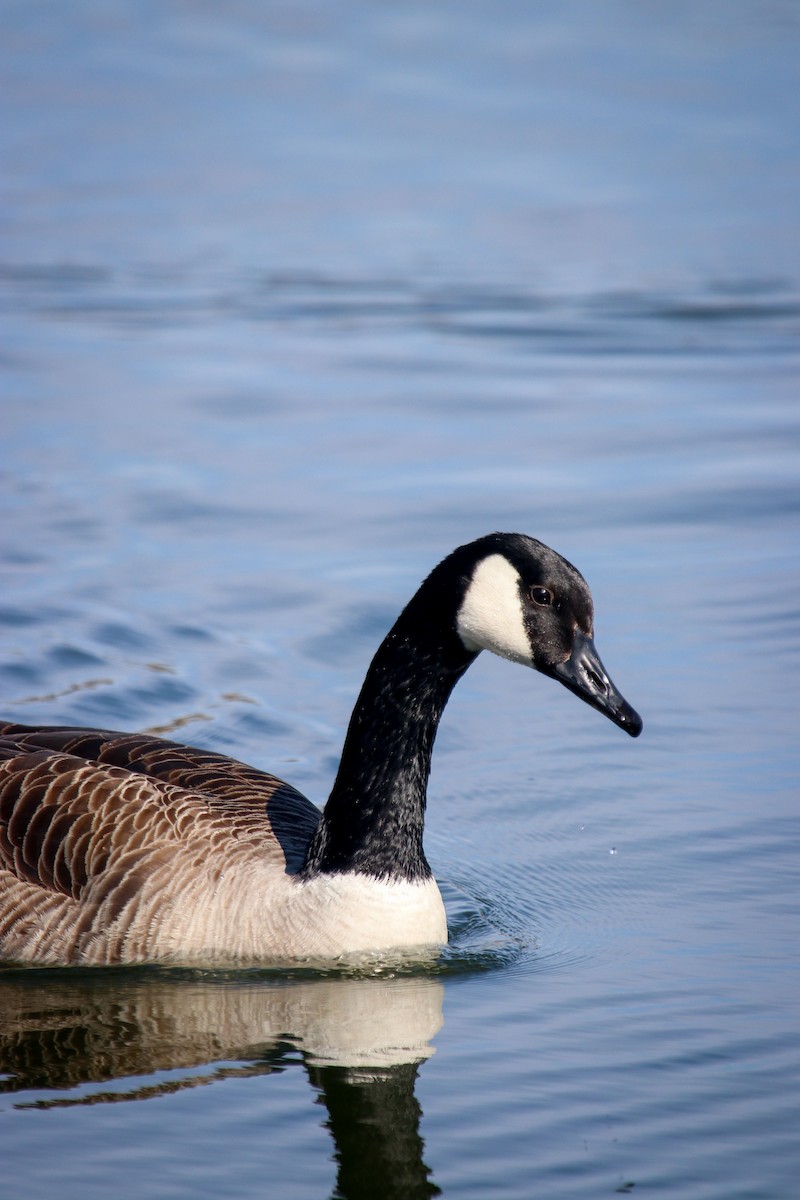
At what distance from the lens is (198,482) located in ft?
51.2

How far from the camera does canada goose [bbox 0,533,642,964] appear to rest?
8102 millimetres

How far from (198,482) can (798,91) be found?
1775 centimetres

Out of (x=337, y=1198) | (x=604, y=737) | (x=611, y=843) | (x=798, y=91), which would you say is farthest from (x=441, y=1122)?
(x=798, y=91)

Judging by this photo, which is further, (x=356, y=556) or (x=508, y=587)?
(x=356, y=556)

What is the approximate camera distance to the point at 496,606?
7793 mm

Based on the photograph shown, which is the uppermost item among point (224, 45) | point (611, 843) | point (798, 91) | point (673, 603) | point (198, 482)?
point (224, 45)

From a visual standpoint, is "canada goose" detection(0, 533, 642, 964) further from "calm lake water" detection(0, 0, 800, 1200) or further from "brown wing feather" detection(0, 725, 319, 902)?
"calm lake water" detection(0, 0, 800, 1200)

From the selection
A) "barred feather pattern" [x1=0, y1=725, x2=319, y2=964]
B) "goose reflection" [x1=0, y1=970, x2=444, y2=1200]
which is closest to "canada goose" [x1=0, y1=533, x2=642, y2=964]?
"barred feather pattern" [x1=0, y1=725, x2=319, y2=964]

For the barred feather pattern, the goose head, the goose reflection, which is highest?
the goose head

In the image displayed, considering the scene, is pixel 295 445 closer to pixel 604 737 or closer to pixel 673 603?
pixel 673 603

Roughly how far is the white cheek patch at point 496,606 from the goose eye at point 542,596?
64mm

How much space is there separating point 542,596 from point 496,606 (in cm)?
21

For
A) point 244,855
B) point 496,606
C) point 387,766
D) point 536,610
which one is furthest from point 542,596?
point 244,855

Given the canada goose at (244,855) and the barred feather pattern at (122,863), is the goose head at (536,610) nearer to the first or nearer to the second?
the canada goose at (244,855)
